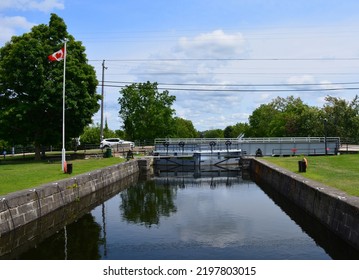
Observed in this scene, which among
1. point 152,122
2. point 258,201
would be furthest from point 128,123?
point 258,201

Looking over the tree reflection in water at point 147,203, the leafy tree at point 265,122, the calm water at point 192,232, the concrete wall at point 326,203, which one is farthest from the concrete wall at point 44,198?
the leafy tree at point 265,122

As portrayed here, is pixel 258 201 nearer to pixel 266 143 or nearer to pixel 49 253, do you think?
pixel 49 253

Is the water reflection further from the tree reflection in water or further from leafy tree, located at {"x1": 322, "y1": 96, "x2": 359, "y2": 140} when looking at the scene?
leafy tree, located at {"x1": 322, "y1": 96, "x2": 359, "y2": 140}

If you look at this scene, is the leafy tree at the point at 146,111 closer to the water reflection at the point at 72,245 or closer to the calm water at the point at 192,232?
the calm water at the point at 192,232

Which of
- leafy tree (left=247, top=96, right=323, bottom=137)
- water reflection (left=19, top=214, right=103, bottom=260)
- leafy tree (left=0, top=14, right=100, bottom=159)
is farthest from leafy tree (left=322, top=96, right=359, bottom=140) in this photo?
water reflection (left=19, top=214, right=103, bottom=260)

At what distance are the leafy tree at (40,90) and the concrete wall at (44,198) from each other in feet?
27.1

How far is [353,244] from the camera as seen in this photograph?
12.6 meters

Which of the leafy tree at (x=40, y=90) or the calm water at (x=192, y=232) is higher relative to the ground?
the leafy tree at (x=40, y=90)

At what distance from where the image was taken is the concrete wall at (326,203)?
41.9 ft

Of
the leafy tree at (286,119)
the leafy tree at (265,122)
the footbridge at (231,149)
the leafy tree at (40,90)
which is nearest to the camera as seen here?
the leafy tree at (40,90)

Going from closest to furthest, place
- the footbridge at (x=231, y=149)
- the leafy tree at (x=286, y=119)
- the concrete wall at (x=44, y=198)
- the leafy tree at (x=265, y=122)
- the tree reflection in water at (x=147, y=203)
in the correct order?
1. the concrete wall at (x=44, y=198)
2. the tree reflection in water at (x=147, y=203)
3. the footbridge at (x=231, y=149)
4. the leafy tree at (x=286, y=119)
5. the leafy tree at (x=265, y=122)

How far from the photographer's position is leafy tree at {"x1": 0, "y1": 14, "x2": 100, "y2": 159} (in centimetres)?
3347

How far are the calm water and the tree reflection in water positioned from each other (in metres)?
0.04

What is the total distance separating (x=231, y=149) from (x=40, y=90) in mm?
23176
